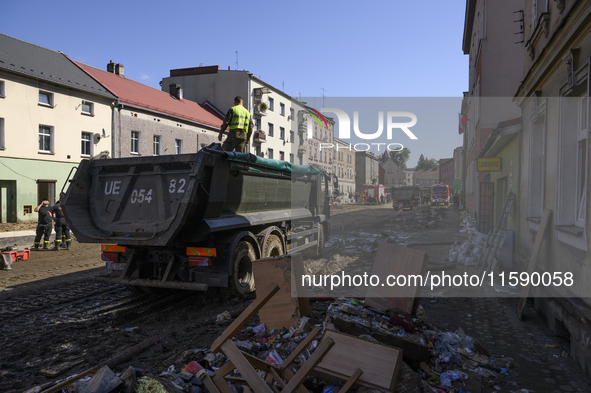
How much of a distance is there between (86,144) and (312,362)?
23196mm

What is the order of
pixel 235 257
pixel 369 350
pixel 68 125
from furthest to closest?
1. pixel 68 125
2. pixel 235 257
3. pixel 369 350

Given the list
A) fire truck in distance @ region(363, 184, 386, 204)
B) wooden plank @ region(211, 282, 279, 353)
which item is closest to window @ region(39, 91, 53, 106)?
wooden plank @ region(211, 282, 279, 353)

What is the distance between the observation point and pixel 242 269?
23.2ft

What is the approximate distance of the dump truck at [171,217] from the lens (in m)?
6.20

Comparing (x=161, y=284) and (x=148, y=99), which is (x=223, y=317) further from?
(x=148, y=99)

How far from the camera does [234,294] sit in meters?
6.73

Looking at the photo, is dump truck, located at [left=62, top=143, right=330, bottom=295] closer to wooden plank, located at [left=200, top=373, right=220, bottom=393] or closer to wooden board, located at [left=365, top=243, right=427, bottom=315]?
wooden board, located at [left=365, top=243, right=427, bottom=315]

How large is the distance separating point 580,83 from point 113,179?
Result: 6.95 m

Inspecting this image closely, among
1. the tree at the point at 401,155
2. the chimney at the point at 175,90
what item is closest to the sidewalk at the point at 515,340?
the chimney at the point at 175,90

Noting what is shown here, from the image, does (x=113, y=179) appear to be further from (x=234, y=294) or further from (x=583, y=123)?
(x=583, y=123)

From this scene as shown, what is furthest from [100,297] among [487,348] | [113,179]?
[487,348]

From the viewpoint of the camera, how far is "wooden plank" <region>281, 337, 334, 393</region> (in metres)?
2.69

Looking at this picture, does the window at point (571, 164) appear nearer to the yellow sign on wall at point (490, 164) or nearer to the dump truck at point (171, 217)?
the dump truck at point (171, 217)

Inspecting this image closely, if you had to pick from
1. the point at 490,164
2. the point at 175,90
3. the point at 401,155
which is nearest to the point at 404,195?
the point at 175,90
